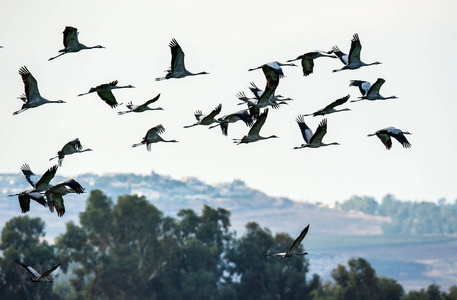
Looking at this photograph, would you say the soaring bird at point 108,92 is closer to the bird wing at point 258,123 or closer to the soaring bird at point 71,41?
the soaring bird at point 71,41

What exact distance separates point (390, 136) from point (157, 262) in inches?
2903

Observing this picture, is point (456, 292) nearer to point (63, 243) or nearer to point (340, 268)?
point (340, 268)

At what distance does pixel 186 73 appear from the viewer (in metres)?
33.5

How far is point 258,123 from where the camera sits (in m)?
33.5

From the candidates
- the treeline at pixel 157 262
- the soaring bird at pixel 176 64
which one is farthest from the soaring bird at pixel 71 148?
the treeline at pixel 157 262

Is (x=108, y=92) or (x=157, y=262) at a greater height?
(x=108, y=92)

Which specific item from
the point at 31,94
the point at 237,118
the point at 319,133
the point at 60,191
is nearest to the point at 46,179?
the point at 60,191

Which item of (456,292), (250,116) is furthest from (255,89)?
(456,292)

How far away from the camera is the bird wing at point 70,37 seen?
32562 mm

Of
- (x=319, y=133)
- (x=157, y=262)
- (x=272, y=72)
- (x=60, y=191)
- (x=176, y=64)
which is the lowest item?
(x=157, y=262)

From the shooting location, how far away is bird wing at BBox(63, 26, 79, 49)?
3256cm

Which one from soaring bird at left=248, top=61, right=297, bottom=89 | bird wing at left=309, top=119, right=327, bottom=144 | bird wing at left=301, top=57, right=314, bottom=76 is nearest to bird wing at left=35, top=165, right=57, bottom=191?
soaring bird at left=248, top=61, right=297, bottom=89

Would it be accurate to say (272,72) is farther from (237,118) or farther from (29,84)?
(29,84)

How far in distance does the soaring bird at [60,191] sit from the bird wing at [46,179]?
0.31 m
